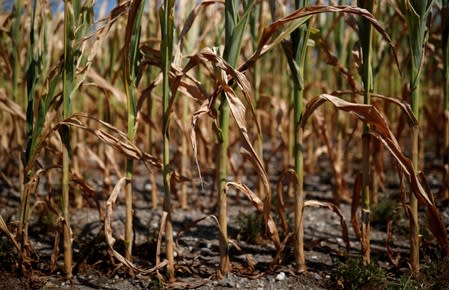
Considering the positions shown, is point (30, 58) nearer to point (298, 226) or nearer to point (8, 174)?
point (298, 226)

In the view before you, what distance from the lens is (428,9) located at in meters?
2.26

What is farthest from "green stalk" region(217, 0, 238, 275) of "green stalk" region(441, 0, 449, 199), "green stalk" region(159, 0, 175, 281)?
"green stalk" region(441, 0, 449, 199)

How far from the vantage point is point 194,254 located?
9.59 feet

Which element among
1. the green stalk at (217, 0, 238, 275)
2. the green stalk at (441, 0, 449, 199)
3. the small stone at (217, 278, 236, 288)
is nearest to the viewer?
the green stalk at (217, 0, 238, 275)

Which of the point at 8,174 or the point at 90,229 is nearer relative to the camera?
the point at 90,229

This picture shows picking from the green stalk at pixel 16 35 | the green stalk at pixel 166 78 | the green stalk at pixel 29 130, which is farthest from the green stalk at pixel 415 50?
the green stalk at pixel 16 35

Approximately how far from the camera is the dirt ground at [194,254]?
2479mm

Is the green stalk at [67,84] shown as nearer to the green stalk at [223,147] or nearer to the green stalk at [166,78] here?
the green stalk at [166,78]

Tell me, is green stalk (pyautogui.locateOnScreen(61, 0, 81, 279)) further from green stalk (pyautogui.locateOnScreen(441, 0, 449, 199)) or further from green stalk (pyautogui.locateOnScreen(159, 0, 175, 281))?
green stalk (pyautogui.locateOnScreen(441, 0, 449, 199))

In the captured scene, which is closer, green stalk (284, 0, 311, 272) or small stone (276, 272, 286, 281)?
green stalk (284, 0, 311, 272)

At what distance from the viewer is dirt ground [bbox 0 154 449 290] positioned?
2.48 metres

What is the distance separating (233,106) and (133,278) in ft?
3.47

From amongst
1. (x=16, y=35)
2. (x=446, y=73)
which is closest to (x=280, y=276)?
(x=446, y=73)

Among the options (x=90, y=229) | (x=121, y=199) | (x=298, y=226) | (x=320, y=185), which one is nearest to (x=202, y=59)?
(x=298, y=226)
